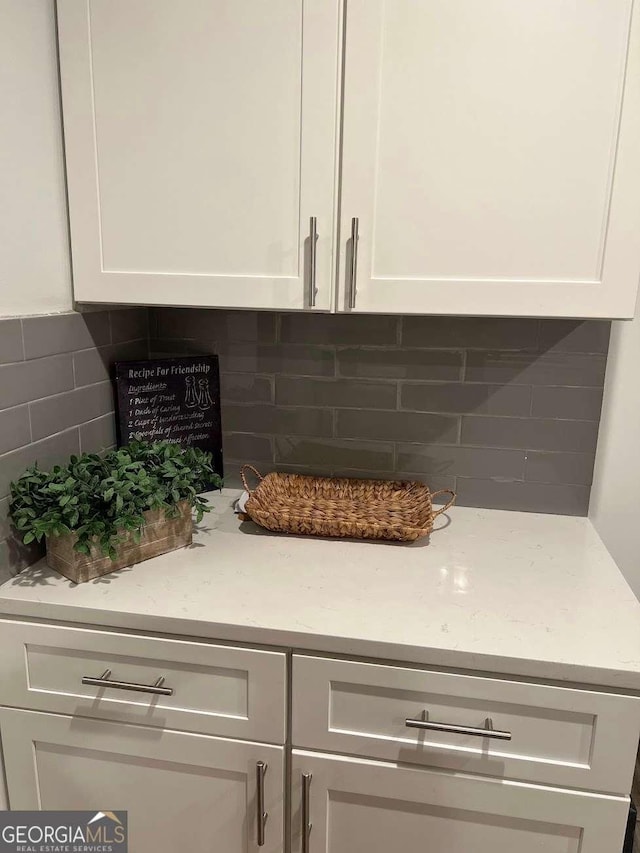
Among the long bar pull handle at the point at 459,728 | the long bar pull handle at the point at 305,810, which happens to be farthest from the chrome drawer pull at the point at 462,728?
the long bar pull handle at the point at 305,810

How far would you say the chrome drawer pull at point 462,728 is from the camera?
1049mm

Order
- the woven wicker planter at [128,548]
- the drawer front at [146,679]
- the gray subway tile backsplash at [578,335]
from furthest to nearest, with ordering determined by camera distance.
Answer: the gray subway tile backsplash at [578,335] < the woven wicker planter at [128,548] < the drawer front at [146,679]

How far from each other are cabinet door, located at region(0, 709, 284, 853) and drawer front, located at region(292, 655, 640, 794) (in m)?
0.14

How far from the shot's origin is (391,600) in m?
1.20

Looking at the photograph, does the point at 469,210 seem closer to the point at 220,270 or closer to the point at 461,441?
the point at 220,270

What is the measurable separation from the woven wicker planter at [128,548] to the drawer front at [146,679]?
0.40 ft

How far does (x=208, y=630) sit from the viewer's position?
113 centimetres

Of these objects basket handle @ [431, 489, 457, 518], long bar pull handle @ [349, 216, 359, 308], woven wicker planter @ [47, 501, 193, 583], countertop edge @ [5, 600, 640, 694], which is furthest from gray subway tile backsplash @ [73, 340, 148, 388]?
basket handle @ [431, 489, 457, 518]

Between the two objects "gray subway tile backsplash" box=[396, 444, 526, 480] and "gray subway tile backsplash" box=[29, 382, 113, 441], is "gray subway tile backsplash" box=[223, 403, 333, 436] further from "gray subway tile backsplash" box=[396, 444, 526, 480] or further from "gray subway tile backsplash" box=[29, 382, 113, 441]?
"gray subway tile backsplash" box=[29, 382, 113, 441]

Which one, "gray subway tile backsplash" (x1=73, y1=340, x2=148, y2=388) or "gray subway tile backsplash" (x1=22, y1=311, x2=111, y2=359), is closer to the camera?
"gray subway tile backsplash" (x1=22, y1=311, x2=111, y2=359)

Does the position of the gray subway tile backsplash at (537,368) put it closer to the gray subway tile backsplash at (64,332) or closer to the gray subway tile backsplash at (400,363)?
the gray subway tile backsplash at (400,363)

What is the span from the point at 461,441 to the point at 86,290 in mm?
970

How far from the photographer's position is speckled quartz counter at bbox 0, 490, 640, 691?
3.48 ft

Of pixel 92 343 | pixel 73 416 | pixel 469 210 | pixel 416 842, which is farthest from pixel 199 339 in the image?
pixel 416 842
